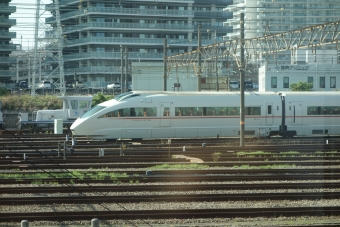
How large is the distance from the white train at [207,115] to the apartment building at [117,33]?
29684mm

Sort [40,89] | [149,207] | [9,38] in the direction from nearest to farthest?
[149,207]
[9,38]
[40,89]

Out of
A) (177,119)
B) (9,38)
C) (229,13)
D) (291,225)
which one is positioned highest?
(229,13)

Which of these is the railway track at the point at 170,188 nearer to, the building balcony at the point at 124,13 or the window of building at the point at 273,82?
the window of building at the point at 273,82

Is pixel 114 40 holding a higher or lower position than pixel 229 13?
lower

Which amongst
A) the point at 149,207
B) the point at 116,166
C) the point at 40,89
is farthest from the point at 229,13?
the point at 149,207

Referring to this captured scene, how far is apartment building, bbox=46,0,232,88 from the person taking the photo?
57312 millimetres

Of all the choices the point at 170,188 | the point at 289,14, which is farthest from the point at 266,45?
→ the point at 289,14

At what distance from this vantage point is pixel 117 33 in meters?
58.7

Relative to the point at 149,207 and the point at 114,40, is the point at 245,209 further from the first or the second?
the point at 114,40

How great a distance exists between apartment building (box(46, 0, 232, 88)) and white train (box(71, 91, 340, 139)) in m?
29.7

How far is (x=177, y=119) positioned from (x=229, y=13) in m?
43.7

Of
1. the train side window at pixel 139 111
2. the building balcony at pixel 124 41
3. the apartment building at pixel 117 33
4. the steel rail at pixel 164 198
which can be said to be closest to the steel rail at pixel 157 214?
the steel rail at pixel 164 198

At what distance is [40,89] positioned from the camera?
185 feet

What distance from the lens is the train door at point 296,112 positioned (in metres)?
26.9
